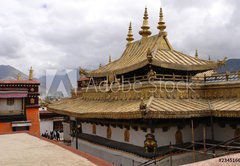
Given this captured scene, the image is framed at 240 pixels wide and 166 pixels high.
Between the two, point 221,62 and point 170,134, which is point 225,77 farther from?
point 170,134

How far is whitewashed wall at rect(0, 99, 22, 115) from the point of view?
26797 millimetres

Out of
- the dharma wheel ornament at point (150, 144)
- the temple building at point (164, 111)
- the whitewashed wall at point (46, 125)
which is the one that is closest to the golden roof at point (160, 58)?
the temple building at point (164, 111)

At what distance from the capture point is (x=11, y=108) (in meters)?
27.2

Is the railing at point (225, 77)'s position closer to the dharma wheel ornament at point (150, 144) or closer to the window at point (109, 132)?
the dharma wheel ornament at point (150, 144)

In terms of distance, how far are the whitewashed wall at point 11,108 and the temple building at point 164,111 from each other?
1411cm

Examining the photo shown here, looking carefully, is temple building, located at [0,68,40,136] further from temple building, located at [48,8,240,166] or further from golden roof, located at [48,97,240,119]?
golden roof, located at [48,97,240,119]

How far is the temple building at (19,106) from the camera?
86.5 feet

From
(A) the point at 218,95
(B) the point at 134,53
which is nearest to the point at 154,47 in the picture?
(B) the point at 134,53

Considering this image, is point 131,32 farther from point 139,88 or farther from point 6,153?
point 6,153

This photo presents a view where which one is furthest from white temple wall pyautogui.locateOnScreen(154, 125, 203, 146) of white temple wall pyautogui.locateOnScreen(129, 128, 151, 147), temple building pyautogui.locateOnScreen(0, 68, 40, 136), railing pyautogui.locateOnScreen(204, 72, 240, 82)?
temple building pyautogui.locateOnScreen(0, 68, 40, 136)

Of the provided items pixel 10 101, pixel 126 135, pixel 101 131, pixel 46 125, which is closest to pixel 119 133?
pixel 126 135

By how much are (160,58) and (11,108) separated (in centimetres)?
1915

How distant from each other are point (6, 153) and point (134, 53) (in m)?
11.4

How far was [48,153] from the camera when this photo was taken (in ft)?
24.2
